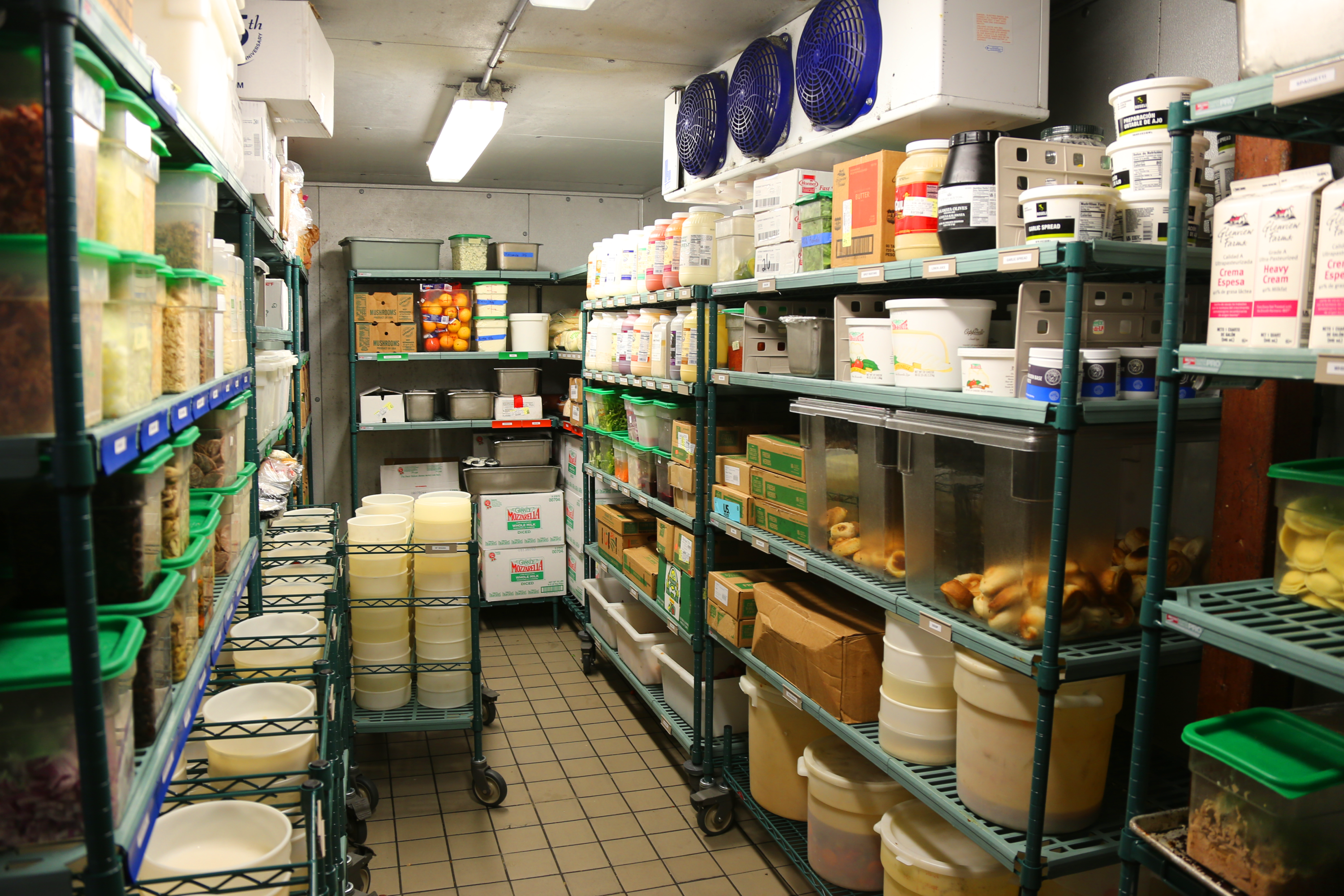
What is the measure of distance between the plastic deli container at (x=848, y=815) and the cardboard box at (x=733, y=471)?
1015mm

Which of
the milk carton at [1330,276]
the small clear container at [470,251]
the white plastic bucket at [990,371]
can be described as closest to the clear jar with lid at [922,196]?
the white plastic bucket at [990,371]

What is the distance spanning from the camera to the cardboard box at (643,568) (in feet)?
14.1

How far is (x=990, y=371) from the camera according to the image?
2.10 meters

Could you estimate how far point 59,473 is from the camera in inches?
38.9

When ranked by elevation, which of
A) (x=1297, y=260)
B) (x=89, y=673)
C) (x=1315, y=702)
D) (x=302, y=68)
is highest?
(x=302, y=68)

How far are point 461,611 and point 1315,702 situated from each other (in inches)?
Result: 121

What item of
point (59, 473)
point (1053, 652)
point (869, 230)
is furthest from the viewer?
point (869, 230)

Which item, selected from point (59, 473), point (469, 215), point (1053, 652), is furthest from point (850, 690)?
point (469, 215)

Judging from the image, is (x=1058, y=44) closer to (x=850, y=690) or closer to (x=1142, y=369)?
(x=1142, y=369)

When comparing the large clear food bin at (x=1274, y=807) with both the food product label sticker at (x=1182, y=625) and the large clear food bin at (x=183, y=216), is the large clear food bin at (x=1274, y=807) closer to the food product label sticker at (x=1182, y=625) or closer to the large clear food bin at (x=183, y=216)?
the food product label sticker at (x=1182, y=625)

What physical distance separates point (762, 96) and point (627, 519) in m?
2.26

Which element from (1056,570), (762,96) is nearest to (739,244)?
(762,96)

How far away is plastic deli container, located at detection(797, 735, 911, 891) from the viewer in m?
2.80

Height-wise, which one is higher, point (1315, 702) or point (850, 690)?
point (1315, 702)
